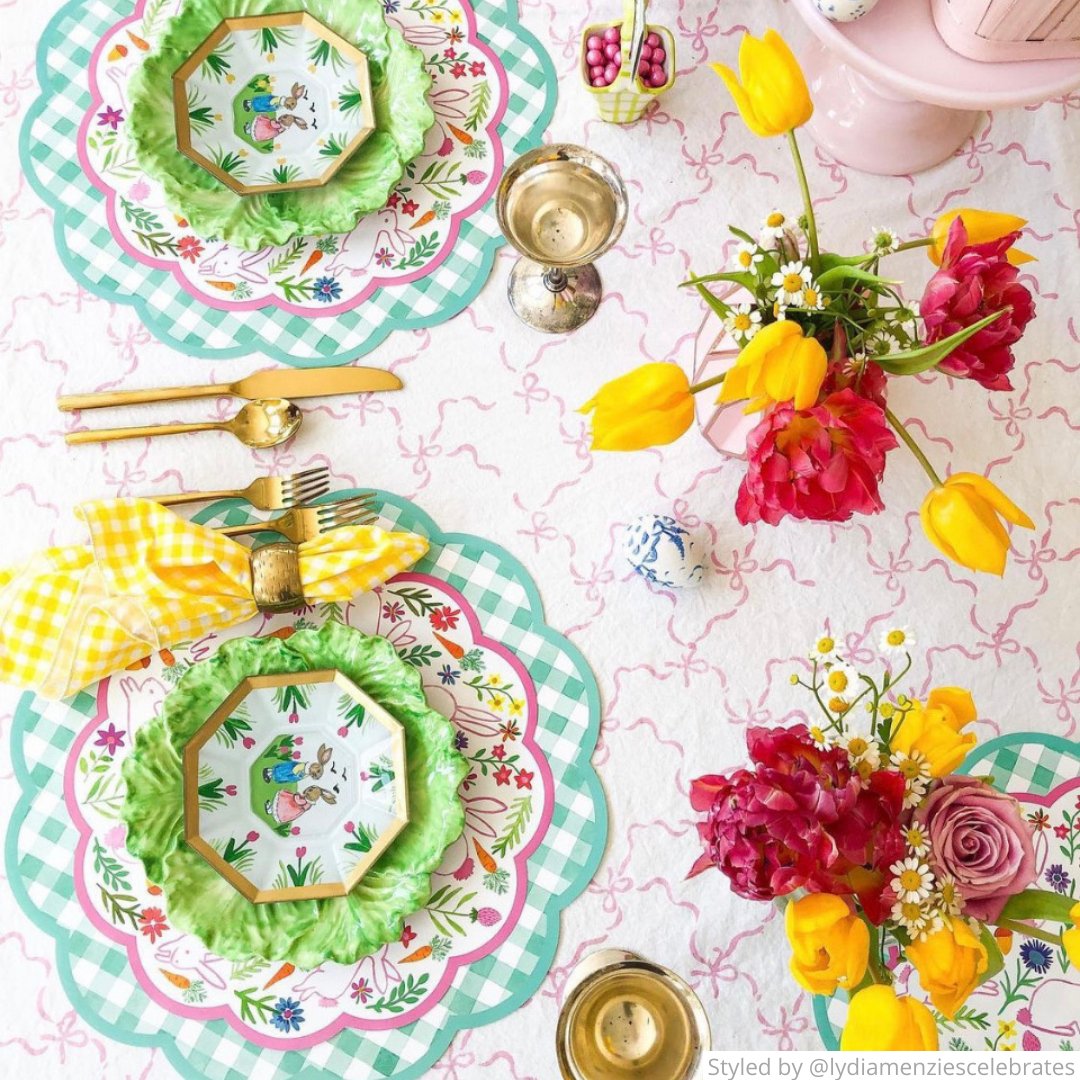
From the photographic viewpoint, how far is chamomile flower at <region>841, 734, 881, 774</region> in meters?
0.71

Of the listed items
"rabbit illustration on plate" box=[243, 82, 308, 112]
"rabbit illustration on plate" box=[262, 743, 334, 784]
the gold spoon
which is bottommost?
"rabbit illustration on plate" box=[262, 743, 334, 784]

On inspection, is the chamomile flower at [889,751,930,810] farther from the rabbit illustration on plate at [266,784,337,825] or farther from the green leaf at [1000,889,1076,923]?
the rabbit illustration on plate at [266,784,337,825]

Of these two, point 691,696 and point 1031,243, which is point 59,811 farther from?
point 1031,243

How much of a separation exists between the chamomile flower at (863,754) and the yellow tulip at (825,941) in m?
0.10

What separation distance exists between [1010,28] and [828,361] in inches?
12.4

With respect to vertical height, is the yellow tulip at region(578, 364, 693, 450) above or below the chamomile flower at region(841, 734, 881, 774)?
above

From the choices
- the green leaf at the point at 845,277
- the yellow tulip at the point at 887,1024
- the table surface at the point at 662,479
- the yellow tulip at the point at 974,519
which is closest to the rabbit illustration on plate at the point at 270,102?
the table surface at the point at 662,479

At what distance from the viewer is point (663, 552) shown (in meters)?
0.98

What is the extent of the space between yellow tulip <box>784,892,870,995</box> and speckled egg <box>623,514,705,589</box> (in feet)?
1.26

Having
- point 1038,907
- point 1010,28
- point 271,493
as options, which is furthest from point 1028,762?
point 271,493

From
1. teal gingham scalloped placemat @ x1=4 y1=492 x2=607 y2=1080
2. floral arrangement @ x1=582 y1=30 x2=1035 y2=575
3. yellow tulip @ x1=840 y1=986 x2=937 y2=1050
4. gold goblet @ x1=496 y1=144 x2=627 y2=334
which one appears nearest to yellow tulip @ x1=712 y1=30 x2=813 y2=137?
floral arrangement @ x1=582 y1=30 x2=1035 y2=575

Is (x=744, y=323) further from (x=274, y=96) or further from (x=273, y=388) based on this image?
(x=274, y=96)

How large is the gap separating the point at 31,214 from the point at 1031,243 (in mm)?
1046

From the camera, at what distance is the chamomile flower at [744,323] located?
0.78m
